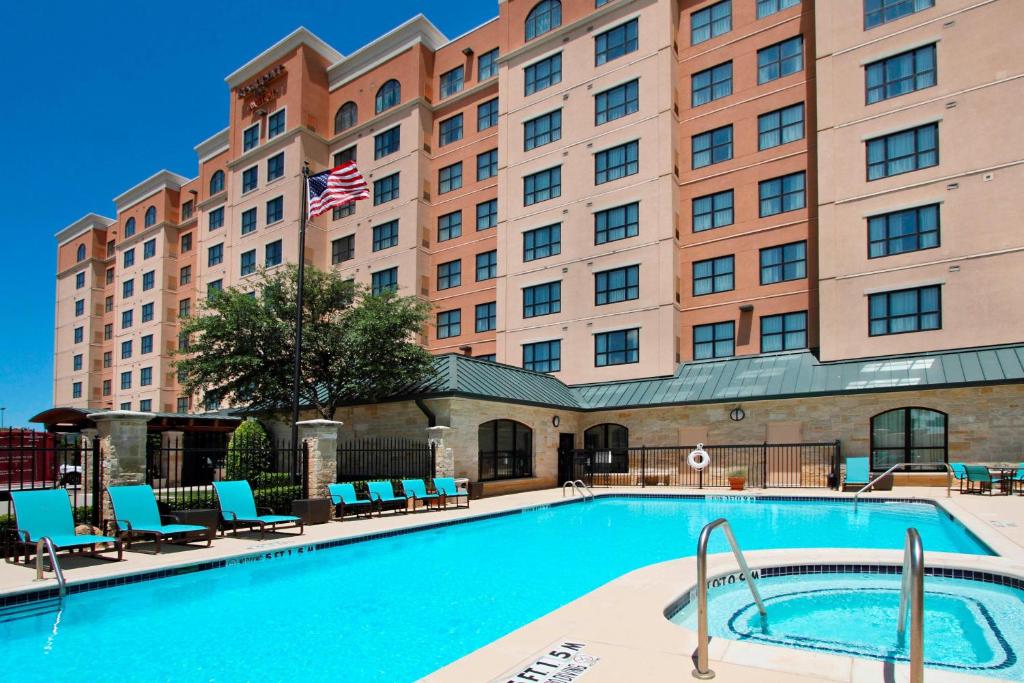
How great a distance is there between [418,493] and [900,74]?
22244 mm

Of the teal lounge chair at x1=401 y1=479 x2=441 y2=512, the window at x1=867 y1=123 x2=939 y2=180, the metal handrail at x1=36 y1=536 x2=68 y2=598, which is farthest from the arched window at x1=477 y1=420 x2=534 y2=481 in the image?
the window at x1=867 y1=123 x2=939 y2=180

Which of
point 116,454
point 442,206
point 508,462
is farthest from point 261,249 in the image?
point 116,454

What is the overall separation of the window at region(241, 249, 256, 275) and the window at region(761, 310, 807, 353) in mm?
31278

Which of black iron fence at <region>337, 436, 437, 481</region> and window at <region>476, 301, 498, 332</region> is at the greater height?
window at <region>476, 301, 498, 332</region>

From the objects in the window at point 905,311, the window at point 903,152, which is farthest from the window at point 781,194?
the window at point 905,311

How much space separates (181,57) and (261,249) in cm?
1720

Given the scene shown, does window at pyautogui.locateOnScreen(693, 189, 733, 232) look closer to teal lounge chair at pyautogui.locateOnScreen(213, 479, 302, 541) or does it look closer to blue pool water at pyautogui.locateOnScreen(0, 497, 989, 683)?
blue pool water at pyautogui.locateOnScreen(0, 497, 989, 683)

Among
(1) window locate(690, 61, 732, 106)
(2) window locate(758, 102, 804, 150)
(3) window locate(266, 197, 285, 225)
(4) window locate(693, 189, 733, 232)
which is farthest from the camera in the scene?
(3) window locate(266, 197, 285, 225)

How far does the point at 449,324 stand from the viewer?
36.2 metres

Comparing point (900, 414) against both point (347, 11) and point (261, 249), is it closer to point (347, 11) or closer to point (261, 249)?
point (347, 11)

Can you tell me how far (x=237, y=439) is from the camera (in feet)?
73.3

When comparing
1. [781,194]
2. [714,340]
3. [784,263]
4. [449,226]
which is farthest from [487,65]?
[714,340]

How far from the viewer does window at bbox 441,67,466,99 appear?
38.1 m

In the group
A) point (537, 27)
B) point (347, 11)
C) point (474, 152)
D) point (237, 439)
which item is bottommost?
point (237, 439)
